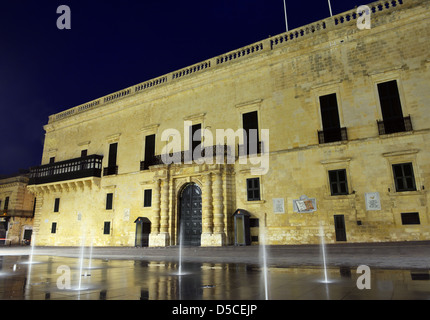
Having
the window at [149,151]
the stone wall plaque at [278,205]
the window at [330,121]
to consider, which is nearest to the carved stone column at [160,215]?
the window at [149,151]

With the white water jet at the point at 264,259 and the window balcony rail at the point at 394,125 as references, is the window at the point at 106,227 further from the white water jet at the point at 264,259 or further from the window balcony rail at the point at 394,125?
the window balcony rail at the point at 394,125

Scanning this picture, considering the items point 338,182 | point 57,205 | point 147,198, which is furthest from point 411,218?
point 57,205

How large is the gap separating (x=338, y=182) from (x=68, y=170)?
67.5ft

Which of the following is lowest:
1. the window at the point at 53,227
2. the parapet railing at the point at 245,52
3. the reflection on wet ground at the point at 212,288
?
the reflection on wet ground at the point at 212,288

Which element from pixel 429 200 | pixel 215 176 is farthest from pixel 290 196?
pixel 429 200

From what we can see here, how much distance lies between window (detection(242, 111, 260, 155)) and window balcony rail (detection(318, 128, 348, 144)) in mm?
3360

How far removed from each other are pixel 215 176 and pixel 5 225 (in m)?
28.6

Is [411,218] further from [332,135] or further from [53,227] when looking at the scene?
[53,227]

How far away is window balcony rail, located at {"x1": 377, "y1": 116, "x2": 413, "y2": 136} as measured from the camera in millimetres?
12617

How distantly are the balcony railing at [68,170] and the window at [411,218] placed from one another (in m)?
19.8

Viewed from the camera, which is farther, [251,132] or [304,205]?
[251,132]

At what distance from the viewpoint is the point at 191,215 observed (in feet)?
56.4

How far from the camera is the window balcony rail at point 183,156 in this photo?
1634 cm
